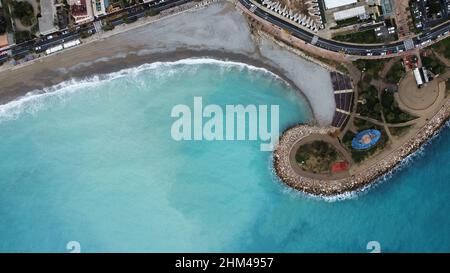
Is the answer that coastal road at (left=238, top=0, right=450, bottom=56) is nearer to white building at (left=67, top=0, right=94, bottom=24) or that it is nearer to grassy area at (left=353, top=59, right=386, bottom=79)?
grassy area at (left=353, top=59, right=386, bottom=79)

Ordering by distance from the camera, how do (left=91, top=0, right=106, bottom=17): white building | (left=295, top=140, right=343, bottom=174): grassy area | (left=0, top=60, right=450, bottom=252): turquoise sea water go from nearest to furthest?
(left=0, top=60, right=450, bottom=252): turquoise sea water → (left=295, top=140, right=343, bottom=174): grassy area → (left=91, top=0, right=106, bottom=17): white building

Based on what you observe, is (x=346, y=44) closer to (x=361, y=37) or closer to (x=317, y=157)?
(x=361, y=37)

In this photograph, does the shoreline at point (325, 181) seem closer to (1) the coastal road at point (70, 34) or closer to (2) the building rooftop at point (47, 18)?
(1) the coastal road at point (70, 34)

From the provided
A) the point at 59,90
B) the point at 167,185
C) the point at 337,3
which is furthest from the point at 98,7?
the point at 337,3

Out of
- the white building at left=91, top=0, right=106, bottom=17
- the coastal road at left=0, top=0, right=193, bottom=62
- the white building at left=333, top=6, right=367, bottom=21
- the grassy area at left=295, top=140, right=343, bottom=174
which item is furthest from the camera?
the coastal road at left=0, top=0, right=193, bottom=62

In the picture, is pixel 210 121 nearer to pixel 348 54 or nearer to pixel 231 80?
pixel 231 80

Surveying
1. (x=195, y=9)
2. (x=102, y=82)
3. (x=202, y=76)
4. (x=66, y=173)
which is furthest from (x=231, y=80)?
(x=66, y=173)

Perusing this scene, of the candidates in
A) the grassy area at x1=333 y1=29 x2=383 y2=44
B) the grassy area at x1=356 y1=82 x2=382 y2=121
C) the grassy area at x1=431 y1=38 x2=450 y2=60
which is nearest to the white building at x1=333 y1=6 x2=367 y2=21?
the grassy area at x1=333 y1=29 x2=383 y2=44
